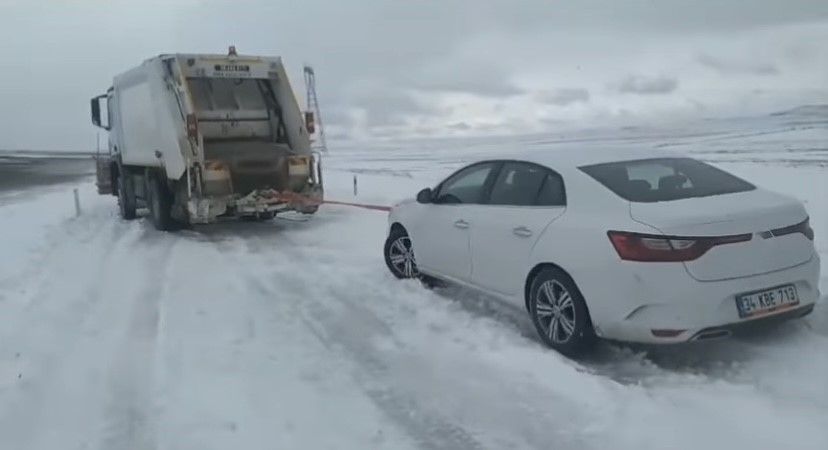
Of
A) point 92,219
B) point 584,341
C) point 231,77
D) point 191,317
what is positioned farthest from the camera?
point 92,219

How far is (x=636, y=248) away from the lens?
189 inches

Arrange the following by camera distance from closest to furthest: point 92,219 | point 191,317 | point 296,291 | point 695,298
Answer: point 695,298, point 191,317, point 296,291, point 92,219

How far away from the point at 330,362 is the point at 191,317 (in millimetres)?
1954

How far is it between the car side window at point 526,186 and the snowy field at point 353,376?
103cm

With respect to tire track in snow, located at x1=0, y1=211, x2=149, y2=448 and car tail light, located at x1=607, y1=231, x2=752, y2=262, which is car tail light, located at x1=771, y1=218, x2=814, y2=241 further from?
tire track in snow, located at x1=0, y1=211, x2=149, y2=448

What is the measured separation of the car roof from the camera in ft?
19.2

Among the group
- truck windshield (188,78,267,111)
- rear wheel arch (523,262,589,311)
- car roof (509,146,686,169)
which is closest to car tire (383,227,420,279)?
car roof (509,146,686,169)

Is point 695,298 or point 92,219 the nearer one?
point 695,298

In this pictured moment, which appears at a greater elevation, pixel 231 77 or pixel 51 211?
pixel 231 77

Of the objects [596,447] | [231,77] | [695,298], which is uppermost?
[231,77]

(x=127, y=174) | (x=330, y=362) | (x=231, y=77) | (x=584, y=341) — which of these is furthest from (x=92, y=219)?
(x=584, y=341)

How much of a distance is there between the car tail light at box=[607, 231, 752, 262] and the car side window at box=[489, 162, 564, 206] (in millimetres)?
856

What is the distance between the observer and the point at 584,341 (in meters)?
A: 5.19

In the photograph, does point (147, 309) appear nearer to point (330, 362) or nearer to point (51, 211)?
point (330, 362)
